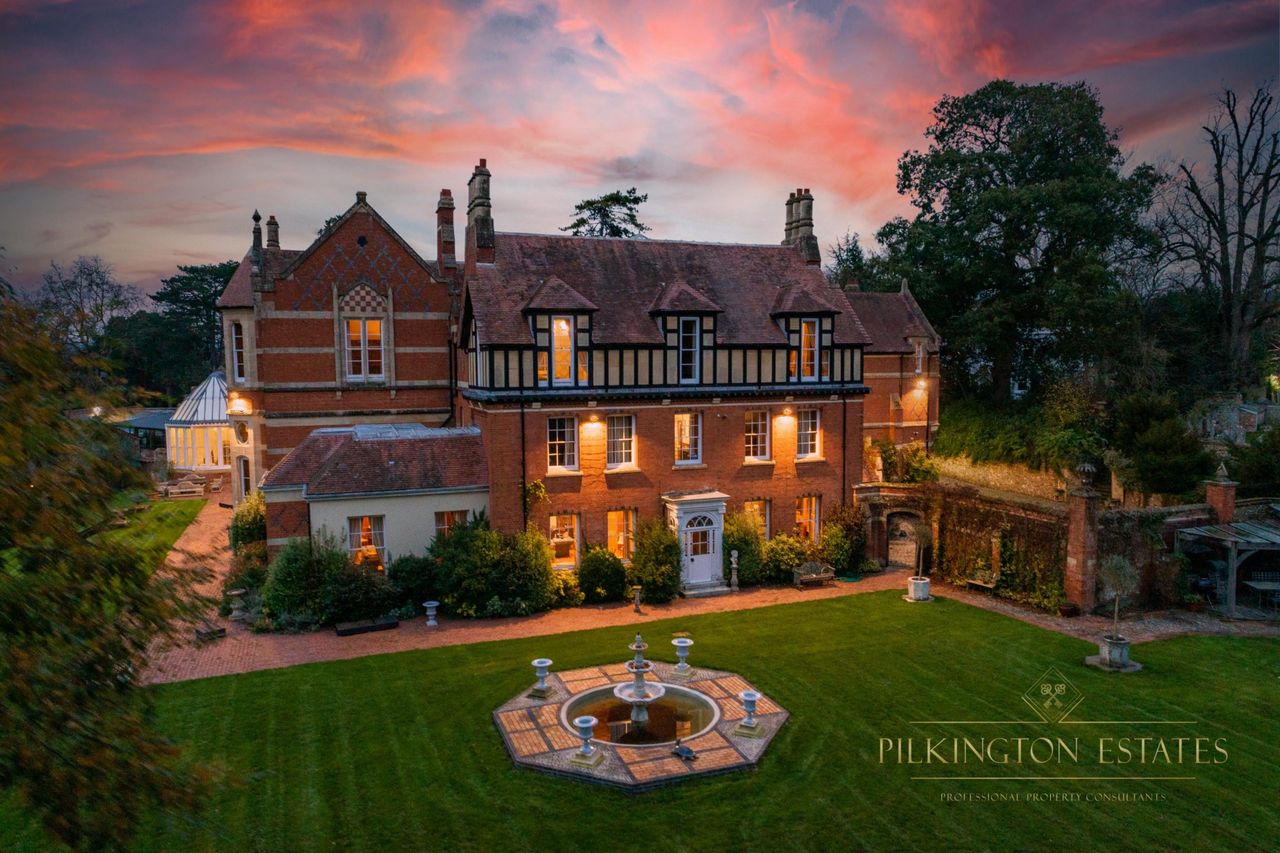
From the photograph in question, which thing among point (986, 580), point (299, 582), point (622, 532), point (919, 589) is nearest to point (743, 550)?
point (622, 532)

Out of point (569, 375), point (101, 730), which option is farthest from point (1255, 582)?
point (101, 730)

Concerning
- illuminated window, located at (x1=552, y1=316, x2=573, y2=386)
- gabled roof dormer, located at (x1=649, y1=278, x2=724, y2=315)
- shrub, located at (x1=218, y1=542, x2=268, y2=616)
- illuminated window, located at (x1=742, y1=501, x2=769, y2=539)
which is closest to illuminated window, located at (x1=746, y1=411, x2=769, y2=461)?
illuminated window, located at (x1=742, y1=501, x2=769, y2=539)

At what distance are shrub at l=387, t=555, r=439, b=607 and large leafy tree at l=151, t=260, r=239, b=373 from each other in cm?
5054

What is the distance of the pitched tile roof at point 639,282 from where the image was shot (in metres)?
22.8

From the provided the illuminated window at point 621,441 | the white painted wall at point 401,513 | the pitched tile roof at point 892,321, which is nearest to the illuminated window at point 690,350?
the illuminated window at point 621,441

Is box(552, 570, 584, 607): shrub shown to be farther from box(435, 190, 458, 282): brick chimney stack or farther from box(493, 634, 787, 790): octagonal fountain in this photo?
box(435, 190, 458, 282): brick chimney stack

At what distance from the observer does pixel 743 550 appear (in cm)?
2369

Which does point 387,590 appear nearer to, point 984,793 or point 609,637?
point 609,637

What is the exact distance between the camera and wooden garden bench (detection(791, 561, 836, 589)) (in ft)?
76.8

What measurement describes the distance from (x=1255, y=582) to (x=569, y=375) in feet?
63.4

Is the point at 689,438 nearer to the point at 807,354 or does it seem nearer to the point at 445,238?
the point at 807,354

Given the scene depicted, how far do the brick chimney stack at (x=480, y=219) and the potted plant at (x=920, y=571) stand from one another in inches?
611

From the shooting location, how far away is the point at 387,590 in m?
20.2

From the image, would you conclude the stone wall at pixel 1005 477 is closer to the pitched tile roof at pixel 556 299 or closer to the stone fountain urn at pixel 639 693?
the pitched tile roof at pixel 556 299
